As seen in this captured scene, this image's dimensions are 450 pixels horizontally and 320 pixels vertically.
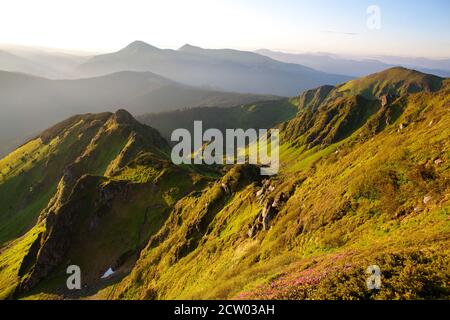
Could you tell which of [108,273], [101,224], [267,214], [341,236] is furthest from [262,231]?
[101,224]

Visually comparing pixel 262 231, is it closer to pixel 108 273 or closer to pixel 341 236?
pixel 341 236

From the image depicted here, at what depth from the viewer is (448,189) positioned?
118 feet

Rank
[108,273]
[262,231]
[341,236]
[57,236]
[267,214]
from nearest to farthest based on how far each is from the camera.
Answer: [341,236]
[262,231]
[267,214]
[108,273]
[57,236]

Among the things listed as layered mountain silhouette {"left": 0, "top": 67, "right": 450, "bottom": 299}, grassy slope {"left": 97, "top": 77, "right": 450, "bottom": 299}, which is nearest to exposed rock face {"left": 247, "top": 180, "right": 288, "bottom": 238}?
layered mountain silhouette {"left": 0, "top": 67, "right": 450, "bottom": 299}

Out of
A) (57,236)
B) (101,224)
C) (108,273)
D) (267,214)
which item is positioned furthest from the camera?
(101,224)

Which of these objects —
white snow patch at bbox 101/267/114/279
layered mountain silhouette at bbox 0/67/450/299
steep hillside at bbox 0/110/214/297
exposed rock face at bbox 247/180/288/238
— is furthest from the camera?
steep hillside at bbox 0/110/214/297

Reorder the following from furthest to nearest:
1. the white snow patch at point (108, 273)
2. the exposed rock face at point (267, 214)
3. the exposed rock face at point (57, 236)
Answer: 1. the exposed rock face at point (57, 236)
2. the white snow patch at point (108, 273)
3. the exposed rock face at point (267, 214)

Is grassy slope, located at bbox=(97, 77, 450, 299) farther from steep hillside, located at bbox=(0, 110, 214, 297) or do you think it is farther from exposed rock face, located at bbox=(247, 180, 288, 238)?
steep hillside, located at bbox=(0, 110, 214, 297)

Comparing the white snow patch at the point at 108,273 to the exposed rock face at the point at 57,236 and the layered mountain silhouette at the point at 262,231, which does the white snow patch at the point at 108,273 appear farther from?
the exposed rock face at the point at 57,236

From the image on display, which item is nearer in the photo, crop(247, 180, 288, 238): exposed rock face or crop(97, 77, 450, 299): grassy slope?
crop(97, 77, 450, 299): grassy slope

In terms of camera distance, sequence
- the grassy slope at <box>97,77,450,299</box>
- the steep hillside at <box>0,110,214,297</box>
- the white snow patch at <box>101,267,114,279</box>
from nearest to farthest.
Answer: the grassy slope at <box>97,77,450,299</box>, the white snow patch at <box>101,267,114,279</box>, the steep hillside at <box>0,110,214,297</box>

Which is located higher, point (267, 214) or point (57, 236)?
point (267, 214)

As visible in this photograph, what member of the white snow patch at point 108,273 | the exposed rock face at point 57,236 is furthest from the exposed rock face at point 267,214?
the exposed rock face at point 57,236

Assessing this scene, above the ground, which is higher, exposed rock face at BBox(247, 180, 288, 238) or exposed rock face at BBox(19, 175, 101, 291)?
exposed rock face at BBox(247, 180, 288, 238)
